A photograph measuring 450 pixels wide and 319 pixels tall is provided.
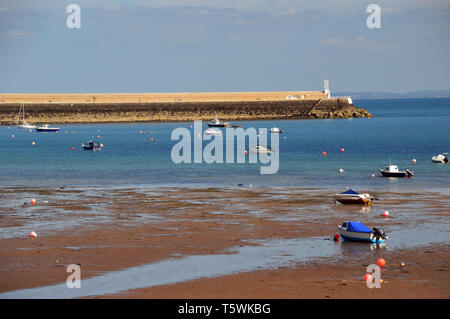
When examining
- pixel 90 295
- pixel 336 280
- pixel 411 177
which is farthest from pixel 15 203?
pixel 411 177

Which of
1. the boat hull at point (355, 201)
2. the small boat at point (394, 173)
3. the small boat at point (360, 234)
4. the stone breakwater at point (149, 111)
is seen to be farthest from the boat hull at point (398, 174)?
the stone breakwater at point (149, 111)

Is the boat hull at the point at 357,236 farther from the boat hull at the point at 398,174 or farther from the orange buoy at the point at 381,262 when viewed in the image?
the boat hull at the point at 398,174

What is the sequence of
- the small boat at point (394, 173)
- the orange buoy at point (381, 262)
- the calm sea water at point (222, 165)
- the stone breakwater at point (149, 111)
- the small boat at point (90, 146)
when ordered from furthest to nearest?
1. the stone breakwater at point (149, 111)
2. the small boat at point (90, 146)
3. the small boat at point (394, 173)
4. the calm sea water at point (222, 165)
5. the orange buoy at point (381, 262)

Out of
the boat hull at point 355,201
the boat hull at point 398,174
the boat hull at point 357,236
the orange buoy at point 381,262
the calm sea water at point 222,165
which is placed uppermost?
the calm sea water at point 222,165

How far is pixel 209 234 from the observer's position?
34.4 m

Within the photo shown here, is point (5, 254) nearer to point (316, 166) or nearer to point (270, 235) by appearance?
point (270, 235)

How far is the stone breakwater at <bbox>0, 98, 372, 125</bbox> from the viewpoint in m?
154

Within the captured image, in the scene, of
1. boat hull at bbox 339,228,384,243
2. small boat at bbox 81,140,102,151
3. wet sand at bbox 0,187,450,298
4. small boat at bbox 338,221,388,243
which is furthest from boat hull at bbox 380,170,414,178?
small boat at bbox 81,140,102,151

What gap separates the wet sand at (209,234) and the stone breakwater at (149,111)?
105009 millimetres

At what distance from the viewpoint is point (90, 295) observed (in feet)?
80.8

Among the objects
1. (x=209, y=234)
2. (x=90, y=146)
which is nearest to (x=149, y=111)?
(x=90, y=146)

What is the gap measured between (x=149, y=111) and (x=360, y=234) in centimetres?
12856

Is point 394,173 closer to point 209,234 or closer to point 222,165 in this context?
point 222,165

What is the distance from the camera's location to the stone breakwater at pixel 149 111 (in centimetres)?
15400
